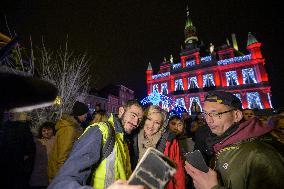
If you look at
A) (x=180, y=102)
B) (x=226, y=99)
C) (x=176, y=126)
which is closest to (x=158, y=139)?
(x=226, y=99)

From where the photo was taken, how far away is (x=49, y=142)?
182 inches

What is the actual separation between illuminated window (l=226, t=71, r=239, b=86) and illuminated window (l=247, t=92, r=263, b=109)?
3290 mm

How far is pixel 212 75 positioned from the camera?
3822cm

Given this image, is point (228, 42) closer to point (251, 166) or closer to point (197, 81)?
point (197, 81)

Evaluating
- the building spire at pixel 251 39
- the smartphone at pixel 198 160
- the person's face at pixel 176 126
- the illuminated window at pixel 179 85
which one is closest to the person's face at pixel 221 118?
the smartphone at pixel 198 160

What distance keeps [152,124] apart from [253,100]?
35318mm

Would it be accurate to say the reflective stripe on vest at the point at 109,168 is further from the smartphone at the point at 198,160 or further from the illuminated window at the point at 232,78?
the illuminated window at the point at 232,78

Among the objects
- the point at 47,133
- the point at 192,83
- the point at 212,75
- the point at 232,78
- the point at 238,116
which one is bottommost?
the point at 47,133

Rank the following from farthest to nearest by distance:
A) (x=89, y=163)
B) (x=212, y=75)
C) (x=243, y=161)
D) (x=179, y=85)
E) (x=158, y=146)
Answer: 1. (x=179, y=85)
2. (x=212, y=75)
3. (x=158, y=146)
4. (x=243, y=161)
5. (x=89, y=163)

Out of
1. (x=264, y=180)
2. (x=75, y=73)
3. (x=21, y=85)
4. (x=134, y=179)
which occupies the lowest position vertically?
(x=264, y=180)

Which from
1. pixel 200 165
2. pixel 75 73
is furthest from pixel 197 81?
pixel 200 165

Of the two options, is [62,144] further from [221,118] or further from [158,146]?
[221,118]

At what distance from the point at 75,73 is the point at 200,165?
1708 cm

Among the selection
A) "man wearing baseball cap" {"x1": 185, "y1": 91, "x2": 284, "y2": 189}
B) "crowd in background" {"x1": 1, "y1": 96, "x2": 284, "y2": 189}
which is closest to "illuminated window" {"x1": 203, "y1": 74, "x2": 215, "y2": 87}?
"crowd in background" {"x1": 1, "y1": 96, "x2": 284, "y2": 189}
